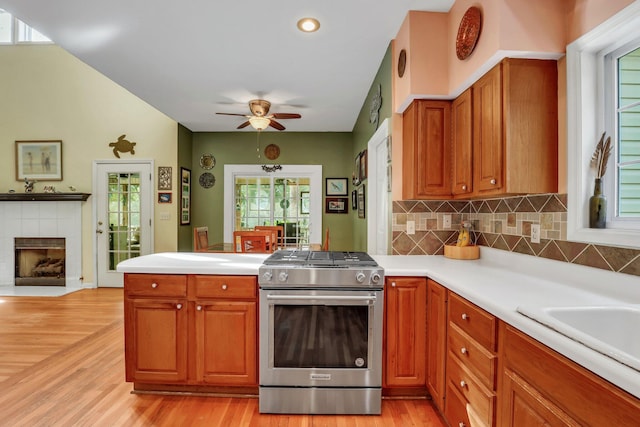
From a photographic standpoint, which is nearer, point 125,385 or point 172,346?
point 172,346

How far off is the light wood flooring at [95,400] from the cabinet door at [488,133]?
4.69ft

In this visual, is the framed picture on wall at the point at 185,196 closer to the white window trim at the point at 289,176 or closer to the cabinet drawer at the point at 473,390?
the white window trim at the point at 289,176

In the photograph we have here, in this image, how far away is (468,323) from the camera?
1562 millimetres

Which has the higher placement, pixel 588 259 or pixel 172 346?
pixel 588 259

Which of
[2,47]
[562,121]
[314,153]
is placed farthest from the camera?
[314,153]

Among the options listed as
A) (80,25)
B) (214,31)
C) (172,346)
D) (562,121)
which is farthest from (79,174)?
(562,121)

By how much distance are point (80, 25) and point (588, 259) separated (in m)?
3.57

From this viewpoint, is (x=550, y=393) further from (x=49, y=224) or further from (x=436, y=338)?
(x=49, y=224)

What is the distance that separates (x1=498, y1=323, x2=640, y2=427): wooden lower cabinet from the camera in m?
0.78

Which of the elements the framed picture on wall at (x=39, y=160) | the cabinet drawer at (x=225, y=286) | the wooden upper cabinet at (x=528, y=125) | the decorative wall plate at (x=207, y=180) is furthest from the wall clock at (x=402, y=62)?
the framed picture on wall at (x=39, y=160)

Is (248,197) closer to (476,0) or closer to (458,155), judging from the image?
(458,155)

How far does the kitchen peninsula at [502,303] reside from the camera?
85 centimetres

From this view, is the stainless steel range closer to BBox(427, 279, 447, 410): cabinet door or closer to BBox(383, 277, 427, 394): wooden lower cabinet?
BBox(383, 277, 427, 394): wooden lower cabinet

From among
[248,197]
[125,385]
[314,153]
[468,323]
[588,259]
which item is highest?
[314,153]
